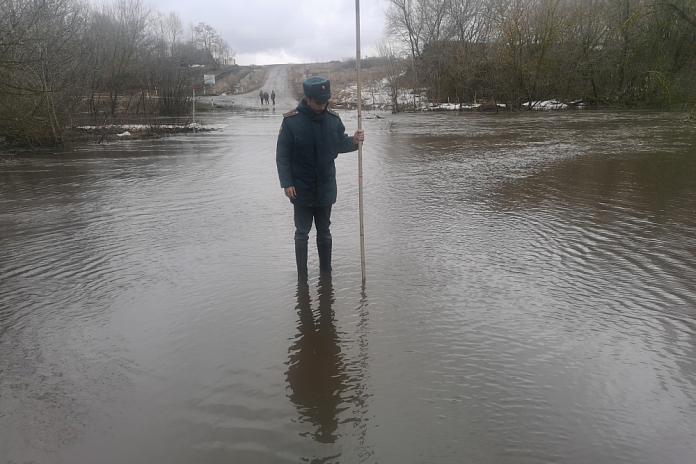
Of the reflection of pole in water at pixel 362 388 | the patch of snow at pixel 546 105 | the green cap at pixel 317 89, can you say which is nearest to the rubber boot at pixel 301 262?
the reflection of pole in water at pixel 362 388

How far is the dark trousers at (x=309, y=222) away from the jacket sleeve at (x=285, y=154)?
1.12 feet

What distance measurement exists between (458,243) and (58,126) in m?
15.7

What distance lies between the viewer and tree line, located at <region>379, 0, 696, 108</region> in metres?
24.9

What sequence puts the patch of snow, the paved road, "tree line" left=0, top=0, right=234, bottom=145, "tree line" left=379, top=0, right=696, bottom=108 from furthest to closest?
the paved road
the patch of snow
"tree line" left=379, top=0, right=696, bottom=108
"tree line" left=0, top=0, right=234, bottom=145

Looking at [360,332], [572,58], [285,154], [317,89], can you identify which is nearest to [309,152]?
[285,154]

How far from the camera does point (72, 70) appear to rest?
63.8 feet

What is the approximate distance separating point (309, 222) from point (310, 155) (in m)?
0.66

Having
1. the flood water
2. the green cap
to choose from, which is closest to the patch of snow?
the flood water

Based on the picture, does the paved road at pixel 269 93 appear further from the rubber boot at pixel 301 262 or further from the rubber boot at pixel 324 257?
the rubber boot at pixel 301 262

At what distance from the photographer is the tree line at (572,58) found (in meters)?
24.9

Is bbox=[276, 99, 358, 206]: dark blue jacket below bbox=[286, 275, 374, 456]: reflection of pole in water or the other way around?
the other way around

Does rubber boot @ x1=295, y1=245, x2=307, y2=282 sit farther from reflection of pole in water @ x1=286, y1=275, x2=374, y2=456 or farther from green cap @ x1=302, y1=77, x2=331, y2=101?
green cap @ x1=302, y1=77, x2=331, y2=101

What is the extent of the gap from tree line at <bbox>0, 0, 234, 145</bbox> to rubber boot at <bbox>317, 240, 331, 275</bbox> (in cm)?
745

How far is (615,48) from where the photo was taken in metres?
31.9
